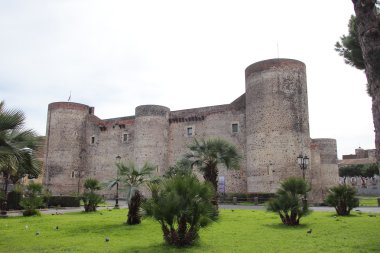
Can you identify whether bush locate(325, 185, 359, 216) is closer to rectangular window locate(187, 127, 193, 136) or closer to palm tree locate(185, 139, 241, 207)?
palm tree locate(185, 139, 241, 207)

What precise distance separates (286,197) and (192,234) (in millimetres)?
5022

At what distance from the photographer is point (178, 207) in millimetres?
8906

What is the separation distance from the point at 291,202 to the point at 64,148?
33.3m

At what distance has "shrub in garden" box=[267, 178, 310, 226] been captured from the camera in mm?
12773

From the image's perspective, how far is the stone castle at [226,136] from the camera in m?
29.5

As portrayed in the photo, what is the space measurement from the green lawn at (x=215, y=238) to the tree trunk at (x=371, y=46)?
3.73m

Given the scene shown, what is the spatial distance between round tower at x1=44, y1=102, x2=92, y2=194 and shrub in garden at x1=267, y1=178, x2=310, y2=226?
31568 millimetres

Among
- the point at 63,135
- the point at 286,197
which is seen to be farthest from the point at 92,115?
the point at 286,197

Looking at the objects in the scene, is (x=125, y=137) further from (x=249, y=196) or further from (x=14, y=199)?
(x=14, y=199)

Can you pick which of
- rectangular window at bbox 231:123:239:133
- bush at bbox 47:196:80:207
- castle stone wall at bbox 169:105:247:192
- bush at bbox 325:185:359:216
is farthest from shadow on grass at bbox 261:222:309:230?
rectangular window at bbox 231:123:239:133

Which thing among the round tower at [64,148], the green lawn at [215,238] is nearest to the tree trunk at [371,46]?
the green lawn at [215,238]

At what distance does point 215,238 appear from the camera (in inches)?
398

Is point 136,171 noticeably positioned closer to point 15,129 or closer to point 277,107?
point 15,129

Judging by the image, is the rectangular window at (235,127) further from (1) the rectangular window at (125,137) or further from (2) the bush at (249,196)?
(1) the rectangular window at (125,137)
